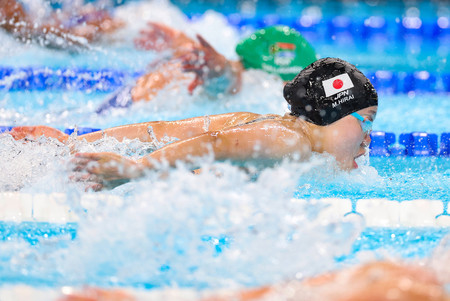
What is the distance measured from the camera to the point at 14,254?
1745 mm

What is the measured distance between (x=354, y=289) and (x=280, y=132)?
1032 millimetres

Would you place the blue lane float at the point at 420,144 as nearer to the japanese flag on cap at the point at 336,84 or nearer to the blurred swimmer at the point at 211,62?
the japanese flag on cap at the point at 336,84

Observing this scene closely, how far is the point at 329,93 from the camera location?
2.26 m

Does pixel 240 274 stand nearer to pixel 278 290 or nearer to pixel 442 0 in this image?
pixel 278 290

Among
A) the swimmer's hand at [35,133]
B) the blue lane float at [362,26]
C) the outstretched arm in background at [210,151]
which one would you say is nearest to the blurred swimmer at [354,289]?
the outstretched arm in background at [210,151]

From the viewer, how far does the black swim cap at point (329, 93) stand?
2262 mm

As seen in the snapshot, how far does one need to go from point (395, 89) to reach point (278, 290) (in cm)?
419

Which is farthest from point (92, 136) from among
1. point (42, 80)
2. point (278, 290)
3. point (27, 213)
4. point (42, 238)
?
point (42, 80)

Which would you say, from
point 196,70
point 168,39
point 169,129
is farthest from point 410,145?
point 168,39

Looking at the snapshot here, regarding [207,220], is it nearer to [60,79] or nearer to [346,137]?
[346,137]

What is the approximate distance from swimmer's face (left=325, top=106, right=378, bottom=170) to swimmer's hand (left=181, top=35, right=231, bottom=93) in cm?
224

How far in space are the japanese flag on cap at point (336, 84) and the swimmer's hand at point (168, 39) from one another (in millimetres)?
2398

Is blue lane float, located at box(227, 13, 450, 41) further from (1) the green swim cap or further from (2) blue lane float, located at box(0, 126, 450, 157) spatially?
(2) blue lane float, located at box(0, 126, 450, 157)

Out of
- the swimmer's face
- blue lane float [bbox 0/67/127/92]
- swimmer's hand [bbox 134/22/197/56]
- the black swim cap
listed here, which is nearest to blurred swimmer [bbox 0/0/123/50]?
blue lane float [bbox 0/67/127/92]
